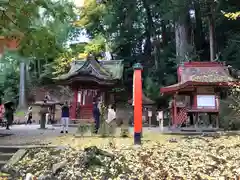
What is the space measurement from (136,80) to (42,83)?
2717 cm

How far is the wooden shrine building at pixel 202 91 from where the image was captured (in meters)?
13.7

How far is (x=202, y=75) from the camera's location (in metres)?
14.8

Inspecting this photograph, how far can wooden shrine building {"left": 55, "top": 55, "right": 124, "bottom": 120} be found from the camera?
20.5m

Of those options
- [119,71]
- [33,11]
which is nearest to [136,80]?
[33,11]

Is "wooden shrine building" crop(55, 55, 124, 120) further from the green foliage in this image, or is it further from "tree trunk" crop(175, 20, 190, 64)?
the green foliage

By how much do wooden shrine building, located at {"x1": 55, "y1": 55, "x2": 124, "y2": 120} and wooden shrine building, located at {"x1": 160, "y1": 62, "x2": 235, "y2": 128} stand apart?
6.60 m

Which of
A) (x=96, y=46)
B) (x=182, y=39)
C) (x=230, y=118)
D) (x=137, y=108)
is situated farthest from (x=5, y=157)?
(x=96, y=46)

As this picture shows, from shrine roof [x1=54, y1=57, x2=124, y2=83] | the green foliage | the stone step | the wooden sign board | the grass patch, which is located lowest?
the stone step

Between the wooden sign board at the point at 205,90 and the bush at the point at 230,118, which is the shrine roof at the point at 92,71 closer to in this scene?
the wooden sign board at the point at 205,90

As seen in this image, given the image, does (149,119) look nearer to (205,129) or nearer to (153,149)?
(205,129)

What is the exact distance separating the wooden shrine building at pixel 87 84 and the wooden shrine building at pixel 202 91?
21.7 feet

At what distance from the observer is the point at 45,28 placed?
22.4 feet

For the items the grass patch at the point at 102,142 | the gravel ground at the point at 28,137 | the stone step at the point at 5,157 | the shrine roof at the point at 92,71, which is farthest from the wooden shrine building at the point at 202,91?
the stone step at the point at 5,157

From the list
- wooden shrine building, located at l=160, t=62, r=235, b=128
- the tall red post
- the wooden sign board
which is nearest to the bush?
wooden shrine building, located at l=160, t=62, r=235, b=128
